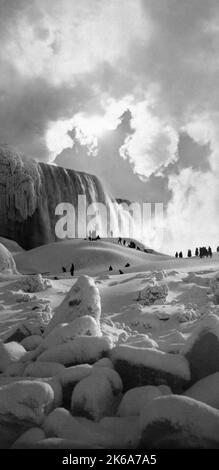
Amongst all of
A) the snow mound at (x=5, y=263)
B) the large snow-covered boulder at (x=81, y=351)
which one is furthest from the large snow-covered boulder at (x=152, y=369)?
the snow mound at (x=5, y=263)

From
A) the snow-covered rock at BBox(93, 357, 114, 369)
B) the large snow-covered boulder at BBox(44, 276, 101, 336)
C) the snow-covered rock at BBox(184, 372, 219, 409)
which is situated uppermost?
the large snow-covered boulder at BBox(44, 276, 101, 336)

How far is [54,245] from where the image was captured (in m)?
48.2

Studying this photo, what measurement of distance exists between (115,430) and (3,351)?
12.7 ft

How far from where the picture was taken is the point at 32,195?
57812mm

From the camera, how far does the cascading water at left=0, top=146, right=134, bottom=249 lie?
5762 centimetres

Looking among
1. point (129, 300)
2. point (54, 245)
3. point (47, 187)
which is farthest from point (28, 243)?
point (129, 300)

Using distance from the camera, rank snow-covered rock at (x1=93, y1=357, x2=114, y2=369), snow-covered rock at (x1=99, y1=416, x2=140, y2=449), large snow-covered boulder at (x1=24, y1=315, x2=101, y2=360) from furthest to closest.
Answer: large snow-covered boulder at (x1=24, y1=315, x2=101, y2=360) < snow-covered rock at (x1=93, y1=357, x2=114, y2=369) < snow-covered rock at (x1=99, y1=416, x2=140, y2=449)

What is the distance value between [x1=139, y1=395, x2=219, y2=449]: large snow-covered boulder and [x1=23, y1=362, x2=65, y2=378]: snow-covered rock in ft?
6.97

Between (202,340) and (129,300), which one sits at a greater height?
(202,340)

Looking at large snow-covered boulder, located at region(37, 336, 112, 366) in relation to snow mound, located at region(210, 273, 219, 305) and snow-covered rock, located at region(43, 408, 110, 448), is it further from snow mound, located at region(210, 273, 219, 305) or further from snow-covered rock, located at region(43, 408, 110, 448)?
snow mound, located at region(210, 273, 219, 305)

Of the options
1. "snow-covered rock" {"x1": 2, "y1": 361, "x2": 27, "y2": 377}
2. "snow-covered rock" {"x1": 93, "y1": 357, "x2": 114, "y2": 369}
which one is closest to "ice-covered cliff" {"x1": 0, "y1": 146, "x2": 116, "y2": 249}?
"snow-covered rock" {"x1": 2, "y1": 361, "x2": 27, "y2": 377}

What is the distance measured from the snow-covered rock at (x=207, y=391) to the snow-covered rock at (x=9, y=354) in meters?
3.66

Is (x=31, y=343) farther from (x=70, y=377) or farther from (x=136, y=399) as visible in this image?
(x=136, y=399)

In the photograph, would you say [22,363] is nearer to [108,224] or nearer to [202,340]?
[202,340]
